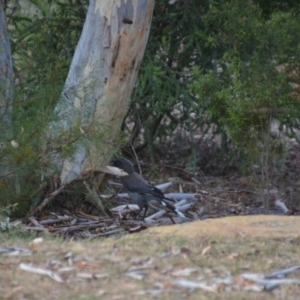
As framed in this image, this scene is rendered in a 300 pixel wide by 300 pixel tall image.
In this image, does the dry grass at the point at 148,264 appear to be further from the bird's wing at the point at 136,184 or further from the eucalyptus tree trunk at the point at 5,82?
the bird's wing at the point at 136,184

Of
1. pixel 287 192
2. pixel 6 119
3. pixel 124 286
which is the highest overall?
pixel 6 119

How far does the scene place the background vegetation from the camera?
898 centimetres

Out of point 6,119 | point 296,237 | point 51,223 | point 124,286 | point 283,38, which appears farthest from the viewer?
point 283,38

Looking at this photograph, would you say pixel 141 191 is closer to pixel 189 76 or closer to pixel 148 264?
pixel 189 76

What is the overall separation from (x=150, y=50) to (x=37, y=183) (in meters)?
4.13

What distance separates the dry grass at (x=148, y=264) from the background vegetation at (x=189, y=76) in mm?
2168

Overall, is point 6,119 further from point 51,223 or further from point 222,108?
point 222,108

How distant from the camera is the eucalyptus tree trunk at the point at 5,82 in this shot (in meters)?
8.37

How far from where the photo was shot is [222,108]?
1045 cm

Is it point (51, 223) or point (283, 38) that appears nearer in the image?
point (51, 223)

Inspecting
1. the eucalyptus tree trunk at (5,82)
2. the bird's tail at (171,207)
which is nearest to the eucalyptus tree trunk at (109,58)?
the eucalyptus tree trunk at (5,82)

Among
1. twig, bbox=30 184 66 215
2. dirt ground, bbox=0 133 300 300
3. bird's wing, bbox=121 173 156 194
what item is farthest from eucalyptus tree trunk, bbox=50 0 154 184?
dirt ground, bbox=0 133 300 300

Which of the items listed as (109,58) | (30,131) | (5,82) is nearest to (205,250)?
(30,131)

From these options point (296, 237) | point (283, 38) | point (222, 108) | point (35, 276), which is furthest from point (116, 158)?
point (35, 276)
